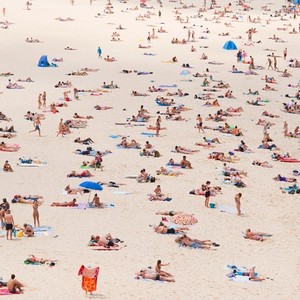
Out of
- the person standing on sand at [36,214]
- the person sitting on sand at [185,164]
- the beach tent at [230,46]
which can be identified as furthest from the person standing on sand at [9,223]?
the beach tent at [230,46]

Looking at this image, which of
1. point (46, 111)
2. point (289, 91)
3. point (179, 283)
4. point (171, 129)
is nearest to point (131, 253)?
point (179, 283)

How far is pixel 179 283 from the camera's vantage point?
17.3 meters

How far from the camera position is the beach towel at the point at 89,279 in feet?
52.9

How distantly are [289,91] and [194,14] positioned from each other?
30.9 meters

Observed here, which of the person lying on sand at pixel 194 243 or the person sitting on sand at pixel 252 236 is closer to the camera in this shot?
the person lying on sand at pixel 194 243

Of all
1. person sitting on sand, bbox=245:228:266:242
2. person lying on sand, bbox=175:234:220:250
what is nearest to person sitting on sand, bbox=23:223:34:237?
person lying on sand, bbox=175:234:220:250

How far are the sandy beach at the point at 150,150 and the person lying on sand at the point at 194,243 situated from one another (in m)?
0.16

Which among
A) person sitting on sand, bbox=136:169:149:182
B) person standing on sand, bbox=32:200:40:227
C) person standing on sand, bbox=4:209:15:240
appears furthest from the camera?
person sitting on sand, bbox=136:169:149:182

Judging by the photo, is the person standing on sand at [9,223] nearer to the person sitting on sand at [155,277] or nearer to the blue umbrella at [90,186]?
the blue umbrella at [90,186]

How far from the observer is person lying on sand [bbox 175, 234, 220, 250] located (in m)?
19.6

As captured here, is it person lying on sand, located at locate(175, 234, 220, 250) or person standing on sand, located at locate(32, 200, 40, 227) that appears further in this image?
person standing on sand, located at locate(32, 200, 40, 227)

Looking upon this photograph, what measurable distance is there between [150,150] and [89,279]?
42.4ft

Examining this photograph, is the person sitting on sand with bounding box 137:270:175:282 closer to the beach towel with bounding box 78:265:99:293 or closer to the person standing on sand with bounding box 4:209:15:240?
the beach towel with bounding box 78:265:99:293

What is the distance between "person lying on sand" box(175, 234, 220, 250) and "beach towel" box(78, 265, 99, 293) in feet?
12.6
